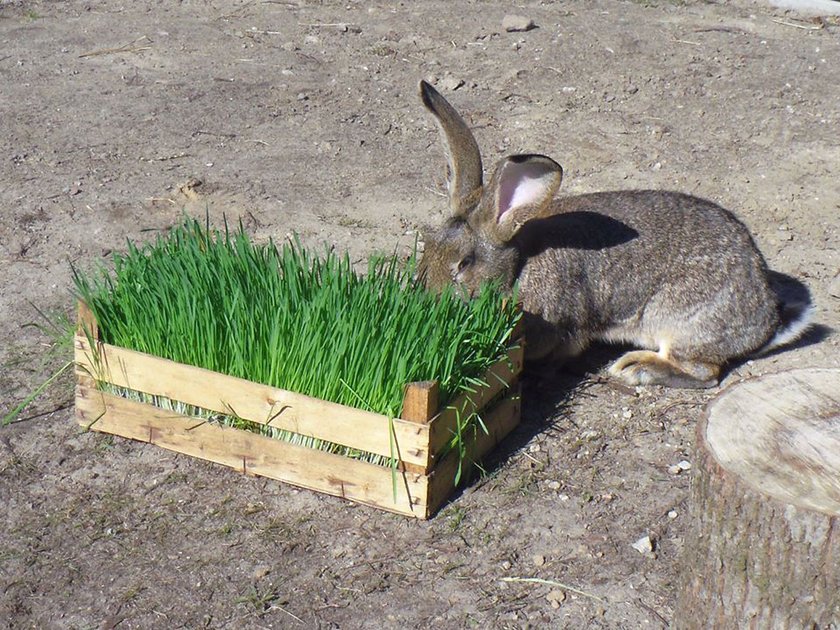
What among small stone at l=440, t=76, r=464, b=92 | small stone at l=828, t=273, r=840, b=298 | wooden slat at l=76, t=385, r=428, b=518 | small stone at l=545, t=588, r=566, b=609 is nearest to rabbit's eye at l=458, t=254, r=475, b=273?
wooden slat at l=76, t=385, r=428, b=518

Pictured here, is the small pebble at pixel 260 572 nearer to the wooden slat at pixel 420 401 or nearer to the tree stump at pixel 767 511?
the wooden slat at pixel 420 401

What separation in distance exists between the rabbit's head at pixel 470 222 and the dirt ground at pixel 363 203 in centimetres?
66

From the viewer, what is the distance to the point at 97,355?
4246mm

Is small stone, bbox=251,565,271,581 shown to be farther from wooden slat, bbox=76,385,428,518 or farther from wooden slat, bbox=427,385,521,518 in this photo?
wooden slat, bbox=427,385,521,518

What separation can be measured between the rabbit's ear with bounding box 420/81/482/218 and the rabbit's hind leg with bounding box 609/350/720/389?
1039 millimetres

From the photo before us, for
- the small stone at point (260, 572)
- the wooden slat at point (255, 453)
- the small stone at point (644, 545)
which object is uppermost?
the wooden slat at point (255, 453)

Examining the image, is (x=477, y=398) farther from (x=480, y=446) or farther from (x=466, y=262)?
(x=466, y=262)

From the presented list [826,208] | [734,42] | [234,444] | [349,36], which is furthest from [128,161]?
[734,42]

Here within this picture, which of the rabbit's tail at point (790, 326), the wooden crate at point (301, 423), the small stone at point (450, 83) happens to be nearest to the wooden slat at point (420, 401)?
the wooden crate at point (301, 423)

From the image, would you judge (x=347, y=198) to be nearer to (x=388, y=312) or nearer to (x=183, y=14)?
(x=388, y=312)

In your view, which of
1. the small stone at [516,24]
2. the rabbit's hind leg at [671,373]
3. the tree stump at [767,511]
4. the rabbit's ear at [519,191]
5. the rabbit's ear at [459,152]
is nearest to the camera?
the tree stump at [767,511]

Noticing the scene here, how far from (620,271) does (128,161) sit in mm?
3448

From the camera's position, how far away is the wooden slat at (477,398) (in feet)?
12.5

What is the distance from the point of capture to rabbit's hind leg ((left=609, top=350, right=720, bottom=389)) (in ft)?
15.7
